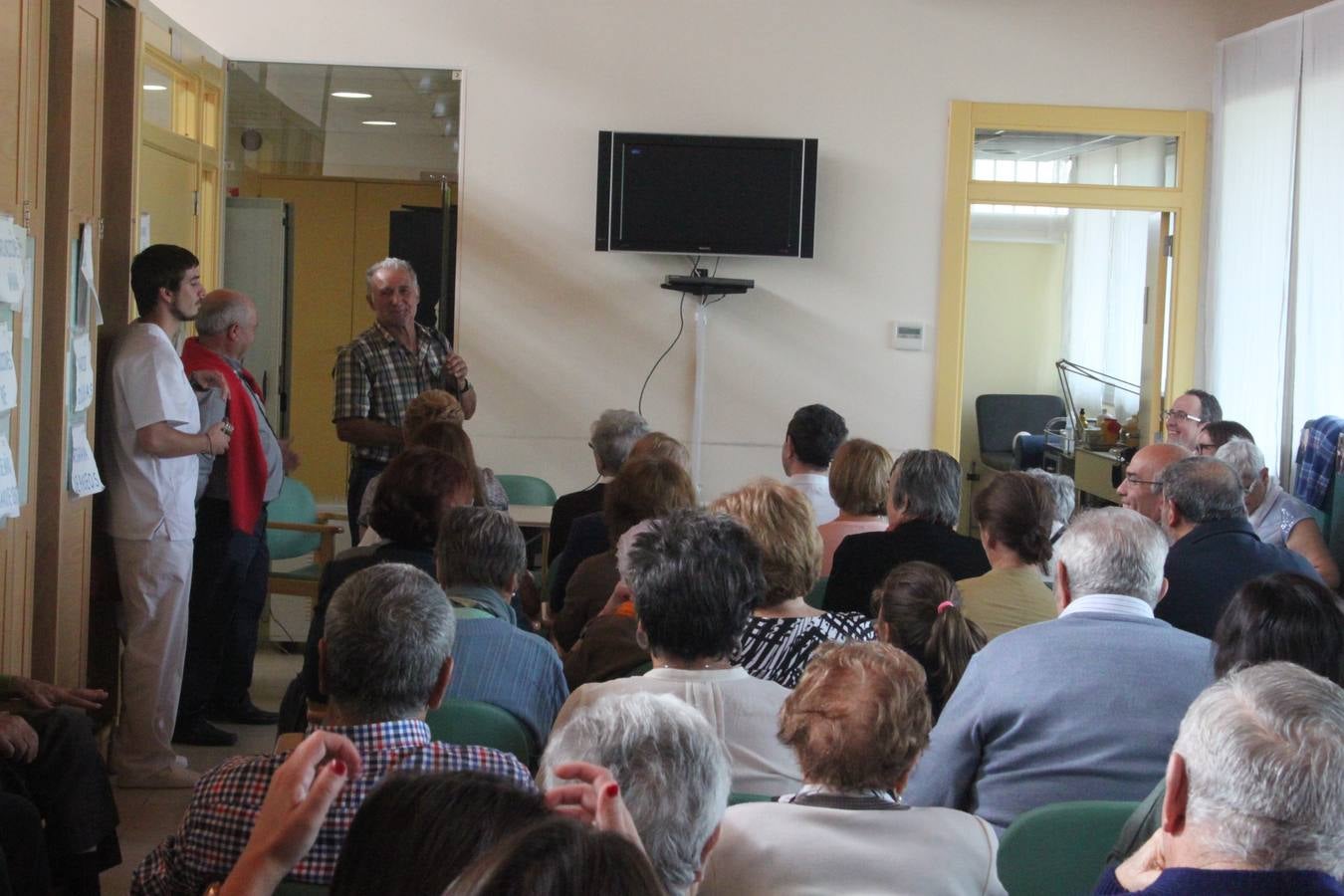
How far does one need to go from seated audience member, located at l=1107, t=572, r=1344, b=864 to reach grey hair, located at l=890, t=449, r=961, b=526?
5.24ft

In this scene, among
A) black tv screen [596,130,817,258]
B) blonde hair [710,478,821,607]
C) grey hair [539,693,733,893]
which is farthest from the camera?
black tv screen [596,130,817,258]

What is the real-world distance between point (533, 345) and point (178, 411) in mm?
2974

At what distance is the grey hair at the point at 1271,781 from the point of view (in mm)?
1546

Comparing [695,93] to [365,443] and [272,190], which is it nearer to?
[365,443]

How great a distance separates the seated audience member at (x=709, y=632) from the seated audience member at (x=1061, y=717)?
0.36 meters

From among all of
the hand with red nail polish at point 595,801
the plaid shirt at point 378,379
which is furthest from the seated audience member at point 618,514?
the hand with red nail polish at point 595,801

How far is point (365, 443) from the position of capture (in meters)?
5.95

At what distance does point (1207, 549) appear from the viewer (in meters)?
3.90

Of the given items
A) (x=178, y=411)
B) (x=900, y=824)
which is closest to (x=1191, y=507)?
(x=900, y=824)

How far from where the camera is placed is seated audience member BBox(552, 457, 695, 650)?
3.82 m

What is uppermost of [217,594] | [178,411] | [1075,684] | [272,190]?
[272,190]

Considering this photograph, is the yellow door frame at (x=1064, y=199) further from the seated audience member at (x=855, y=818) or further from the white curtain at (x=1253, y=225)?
the seated audience member at (x=855, y=818)

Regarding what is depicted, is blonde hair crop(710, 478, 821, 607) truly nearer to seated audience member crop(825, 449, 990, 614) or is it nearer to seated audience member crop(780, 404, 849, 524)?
seated audience member crop(825, 449, 990, 614)

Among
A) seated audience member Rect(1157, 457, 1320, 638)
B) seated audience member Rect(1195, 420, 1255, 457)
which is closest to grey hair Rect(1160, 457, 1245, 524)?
seated audience member Rect(1157, 457, 1320, 638)
